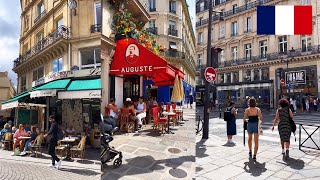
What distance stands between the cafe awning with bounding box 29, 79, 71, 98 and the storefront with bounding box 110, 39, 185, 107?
215 mm

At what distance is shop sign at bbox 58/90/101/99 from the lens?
105cm

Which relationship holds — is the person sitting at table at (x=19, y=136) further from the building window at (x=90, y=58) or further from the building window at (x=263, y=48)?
the building window at (x=263, y=48)

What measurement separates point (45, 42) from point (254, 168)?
3910 mm

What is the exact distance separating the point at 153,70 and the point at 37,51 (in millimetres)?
580

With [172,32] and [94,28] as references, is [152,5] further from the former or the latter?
[94,28]

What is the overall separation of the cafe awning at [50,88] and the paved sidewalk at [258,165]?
82.6 inches

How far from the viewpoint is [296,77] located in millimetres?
28688

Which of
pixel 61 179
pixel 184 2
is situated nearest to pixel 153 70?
pixel 184 2

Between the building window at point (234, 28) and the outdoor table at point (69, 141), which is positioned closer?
the outdoor table at point (69, 141)

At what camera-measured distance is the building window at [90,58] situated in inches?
44.3

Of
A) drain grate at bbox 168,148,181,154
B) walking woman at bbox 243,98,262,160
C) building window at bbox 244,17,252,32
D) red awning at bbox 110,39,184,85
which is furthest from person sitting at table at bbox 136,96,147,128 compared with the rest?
building window at bbox 244,17,252,32

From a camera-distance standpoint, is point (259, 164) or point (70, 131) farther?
point (259, 164)

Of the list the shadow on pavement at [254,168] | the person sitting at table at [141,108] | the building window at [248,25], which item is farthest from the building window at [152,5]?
the building window at [248,25]

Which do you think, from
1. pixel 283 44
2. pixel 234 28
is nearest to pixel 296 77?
pixel 283 44
